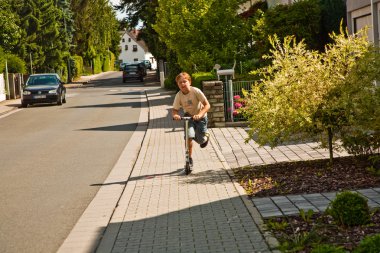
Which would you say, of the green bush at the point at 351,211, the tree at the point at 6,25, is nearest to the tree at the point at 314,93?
the green bush at the point at 351,211

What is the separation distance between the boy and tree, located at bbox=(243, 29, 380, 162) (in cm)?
119

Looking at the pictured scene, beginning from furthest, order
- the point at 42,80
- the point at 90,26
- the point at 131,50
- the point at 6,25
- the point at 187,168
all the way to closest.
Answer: the point at 131,50
the point at 90,26
the point at 6,25
the point at 42,80
the point at 187,168

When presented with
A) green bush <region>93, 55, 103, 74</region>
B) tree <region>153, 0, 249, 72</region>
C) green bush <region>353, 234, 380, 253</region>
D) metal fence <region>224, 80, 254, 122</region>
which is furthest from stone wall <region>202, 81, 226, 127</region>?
green bush <region>93, 55, 103, 74</region>

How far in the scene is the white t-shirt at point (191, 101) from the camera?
11.1 meters

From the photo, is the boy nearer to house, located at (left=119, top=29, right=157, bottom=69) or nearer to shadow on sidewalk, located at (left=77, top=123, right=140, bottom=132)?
shadow on sidewalk, located at (left=77, top=123, right=140, bottom=132)

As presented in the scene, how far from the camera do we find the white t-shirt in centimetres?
1109

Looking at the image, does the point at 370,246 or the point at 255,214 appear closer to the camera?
the point at 370,246

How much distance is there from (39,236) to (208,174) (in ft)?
12.6

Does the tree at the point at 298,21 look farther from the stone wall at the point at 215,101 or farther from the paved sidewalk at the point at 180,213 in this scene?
the paved sidewalk at the point at 180,213

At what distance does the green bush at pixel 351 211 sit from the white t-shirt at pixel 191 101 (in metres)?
4.84

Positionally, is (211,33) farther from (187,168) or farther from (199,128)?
(187,168)

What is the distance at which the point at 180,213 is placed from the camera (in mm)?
7703

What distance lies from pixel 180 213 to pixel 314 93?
3.20m

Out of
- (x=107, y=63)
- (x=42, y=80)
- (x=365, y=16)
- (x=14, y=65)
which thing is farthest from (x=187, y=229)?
(x=107, y=63)
